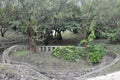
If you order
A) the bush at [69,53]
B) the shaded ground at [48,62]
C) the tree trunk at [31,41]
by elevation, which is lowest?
the shaded ground at [48,62]

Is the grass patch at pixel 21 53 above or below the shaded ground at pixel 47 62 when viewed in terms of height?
above

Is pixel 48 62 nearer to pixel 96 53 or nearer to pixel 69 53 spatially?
pixel 69 53

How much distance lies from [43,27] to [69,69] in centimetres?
597

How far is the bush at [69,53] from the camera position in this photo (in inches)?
784

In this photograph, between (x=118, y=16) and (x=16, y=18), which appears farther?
(x=118, y=16)

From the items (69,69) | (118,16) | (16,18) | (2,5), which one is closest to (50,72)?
(69,69)

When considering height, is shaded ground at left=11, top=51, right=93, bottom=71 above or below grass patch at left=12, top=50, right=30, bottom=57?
below

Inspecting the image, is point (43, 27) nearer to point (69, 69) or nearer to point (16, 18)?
point (16, 18)

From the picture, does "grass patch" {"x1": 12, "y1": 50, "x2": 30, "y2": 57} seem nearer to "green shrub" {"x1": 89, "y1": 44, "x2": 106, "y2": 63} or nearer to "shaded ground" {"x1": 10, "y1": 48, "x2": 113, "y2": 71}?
"shaded ground" {"x1": 10, "y1": 48, "x2": 113, "y2": 71}

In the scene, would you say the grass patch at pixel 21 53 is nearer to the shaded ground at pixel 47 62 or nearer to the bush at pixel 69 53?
the shaded ground at pixel 47 62

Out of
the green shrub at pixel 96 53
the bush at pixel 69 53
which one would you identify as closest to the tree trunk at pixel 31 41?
the bush at pixel 69 53

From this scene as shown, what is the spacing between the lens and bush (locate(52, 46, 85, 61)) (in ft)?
65.3

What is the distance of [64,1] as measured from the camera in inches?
877

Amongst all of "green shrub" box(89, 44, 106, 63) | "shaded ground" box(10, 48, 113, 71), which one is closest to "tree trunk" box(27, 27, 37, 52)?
"shaded ground" box(10, 48, 113, 71)
